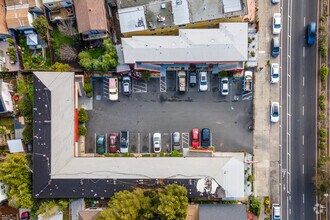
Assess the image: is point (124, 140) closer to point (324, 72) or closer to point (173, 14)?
point (173, 14)

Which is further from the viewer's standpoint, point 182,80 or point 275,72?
point 182,80

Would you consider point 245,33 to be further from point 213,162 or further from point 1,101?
point 1,101

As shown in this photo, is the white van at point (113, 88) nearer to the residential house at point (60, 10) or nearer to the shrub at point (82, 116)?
the shrub at point (82, 116)

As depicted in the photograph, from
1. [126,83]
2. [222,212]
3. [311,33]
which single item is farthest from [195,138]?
[311,33]

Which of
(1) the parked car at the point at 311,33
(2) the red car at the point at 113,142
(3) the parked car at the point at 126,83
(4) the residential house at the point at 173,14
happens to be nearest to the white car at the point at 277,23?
(1) the parked car at the point at 311,33

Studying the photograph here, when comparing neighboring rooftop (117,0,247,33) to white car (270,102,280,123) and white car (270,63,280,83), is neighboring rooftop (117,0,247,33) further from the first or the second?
white car (270,102,280,123)

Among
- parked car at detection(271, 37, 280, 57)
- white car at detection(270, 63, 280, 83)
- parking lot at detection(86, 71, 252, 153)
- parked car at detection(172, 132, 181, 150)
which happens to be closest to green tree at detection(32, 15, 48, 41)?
parking lot at detection(86, 71, 252, 153)
